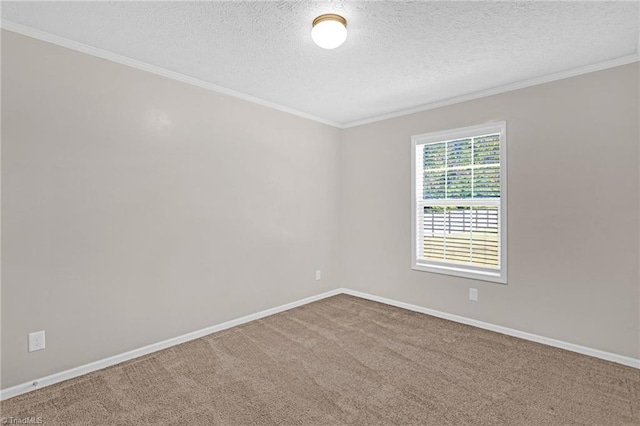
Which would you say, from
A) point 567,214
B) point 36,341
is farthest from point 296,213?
point 567,214

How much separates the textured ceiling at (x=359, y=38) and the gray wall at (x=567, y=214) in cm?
30

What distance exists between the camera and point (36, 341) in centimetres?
237

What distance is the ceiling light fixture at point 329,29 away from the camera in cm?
215

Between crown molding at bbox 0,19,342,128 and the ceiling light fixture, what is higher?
crown molding at bbox 0,19,342,128

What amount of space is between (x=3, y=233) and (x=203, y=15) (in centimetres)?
199

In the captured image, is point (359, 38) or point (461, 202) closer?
point (359, 38)

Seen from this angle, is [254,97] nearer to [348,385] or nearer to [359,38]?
[359,38]

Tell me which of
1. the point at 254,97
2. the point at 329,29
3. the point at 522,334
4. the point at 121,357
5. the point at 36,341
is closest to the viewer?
the point at 329,29

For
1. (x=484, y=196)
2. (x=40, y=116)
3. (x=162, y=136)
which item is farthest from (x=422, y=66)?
(x=40, y=116)

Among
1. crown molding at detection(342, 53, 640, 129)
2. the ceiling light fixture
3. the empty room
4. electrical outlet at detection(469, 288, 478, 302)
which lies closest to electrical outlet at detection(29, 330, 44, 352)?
the empty room

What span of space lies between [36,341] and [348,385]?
7.45 ft

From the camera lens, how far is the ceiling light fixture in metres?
2.15

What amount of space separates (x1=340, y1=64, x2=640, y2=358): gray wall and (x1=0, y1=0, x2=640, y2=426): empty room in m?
0.02

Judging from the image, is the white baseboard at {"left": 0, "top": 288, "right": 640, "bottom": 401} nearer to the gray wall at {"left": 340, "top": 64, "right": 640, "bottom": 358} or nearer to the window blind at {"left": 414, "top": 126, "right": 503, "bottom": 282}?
the gray wall at {"left": 340, "top": 64, "right": 640, "bottom": 358}
